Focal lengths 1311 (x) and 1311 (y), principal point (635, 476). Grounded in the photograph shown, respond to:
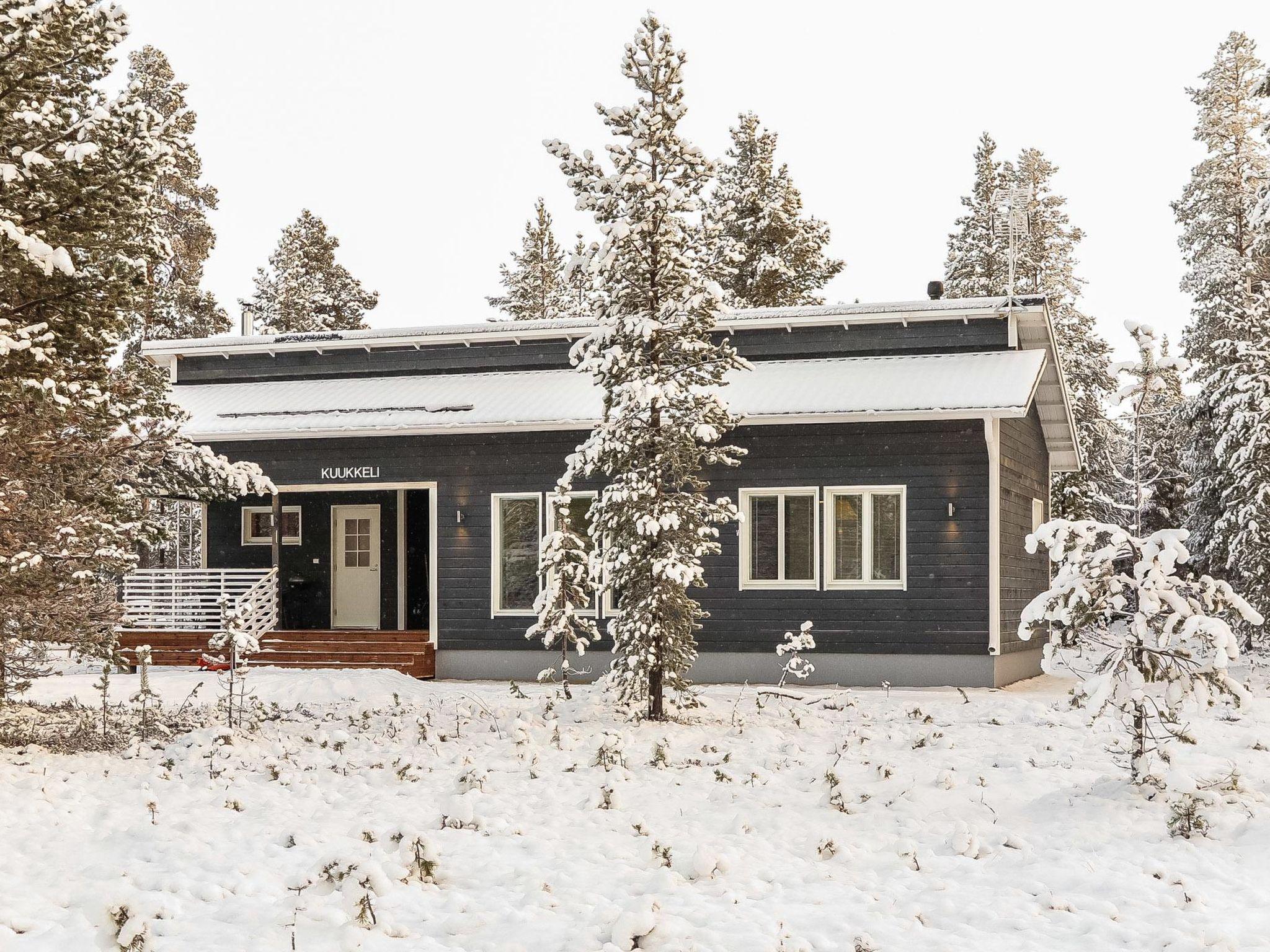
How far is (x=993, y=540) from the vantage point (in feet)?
53.9

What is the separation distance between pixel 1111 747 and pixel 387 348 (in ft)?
44.6

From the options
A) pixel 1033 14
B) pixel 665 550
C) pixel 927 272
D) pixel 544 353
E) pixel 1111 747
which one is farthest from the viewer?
pixel 927 272

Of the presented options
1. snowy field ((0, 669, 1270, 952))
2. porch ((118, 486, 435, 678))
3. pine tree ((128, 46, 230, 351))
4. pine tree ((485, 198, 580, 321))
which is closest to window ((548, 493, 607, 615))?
porch ((118, 486, 435, 678))

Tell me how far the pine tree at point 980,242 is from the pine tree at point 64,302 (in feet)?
90.0

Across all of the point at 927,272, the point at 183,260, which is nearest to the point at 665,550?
the point at 183,260

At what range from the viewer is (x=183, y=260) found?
3462 centimetres

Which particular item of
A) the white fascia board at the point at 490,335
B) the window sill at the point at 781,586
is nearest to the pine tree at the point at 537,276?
the white fascia board at the point at 490,335

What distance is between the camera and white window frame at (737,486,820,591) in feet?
56.0

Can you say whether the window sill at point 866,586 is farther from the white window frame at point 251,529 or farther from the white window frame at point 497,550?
the white window frame at point 251,529

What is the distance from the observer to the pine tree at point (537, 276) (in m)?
45.7

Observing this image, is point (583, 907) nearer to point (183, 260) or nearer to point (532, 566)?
point (532, 566)

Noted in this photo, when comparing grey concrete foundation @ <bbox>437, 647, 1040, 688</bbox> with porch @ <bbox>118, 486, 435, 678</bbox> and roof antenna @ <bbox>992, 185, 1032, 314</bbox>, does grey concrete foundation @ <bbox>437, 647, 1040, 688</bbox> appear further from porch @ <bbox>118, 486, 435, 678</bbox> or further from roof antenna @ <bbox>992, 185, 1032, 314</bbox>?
roof antenna @ <bbox>992, 185, 1032, 314</bbox>

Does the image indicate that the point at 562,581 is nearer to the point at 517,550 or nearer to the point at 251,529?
the point at 517,550

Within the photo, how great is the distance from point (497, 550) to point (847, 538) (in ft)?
15.8
